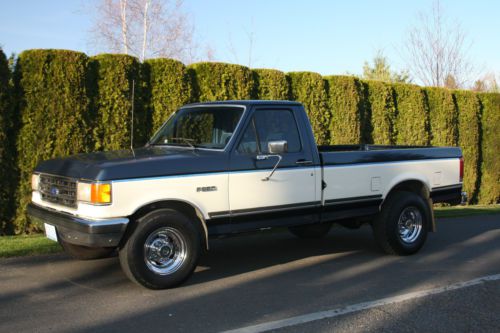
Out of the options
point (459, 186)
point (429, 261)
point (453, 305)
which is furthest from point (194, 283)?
point (459, 186)

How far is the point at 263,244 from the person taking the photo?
8.16 m

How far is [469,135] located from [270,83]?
7.30 m

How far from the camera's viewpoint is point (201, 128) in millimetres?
6457

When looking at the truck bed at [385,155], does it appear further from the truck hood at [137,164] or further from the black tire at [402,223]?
the truck hood at [137,164]

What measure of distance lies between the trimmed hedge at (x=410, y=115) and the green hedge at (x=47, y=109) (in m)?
8.61

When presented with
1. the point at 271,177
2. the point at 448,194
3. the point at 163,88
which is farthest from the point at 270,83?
the point at 271,177

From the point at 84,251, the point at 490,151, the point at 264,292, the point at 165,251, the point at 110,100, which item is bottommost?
the point at 264,292

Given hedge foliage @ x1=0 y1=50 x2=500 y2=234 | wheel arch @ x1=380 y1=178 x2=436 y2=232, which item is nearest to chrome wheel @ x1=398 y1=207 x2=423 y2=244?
wheel arch @ x1=380 y1=178 x2=436 y2=232

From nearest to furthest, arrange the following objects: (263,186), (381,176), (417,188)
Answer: (263,186), (381,176), (417,188)

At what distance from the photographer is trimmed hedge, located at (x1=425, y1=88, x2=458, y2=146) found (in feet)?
49.2

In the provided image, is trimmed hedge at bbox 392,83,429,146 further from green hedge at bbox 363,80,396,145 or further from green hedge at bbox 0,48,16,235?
green hedge at bbox 0,48,16,235

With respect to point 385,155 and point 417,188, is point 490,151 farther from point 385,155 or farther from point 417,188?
point 385,155

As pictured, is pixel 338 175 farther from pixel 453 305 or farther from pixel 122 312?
pixel 122 312

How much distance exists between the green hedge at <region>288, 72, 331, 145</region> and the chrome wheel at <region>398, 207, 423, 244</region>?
5.20 m
